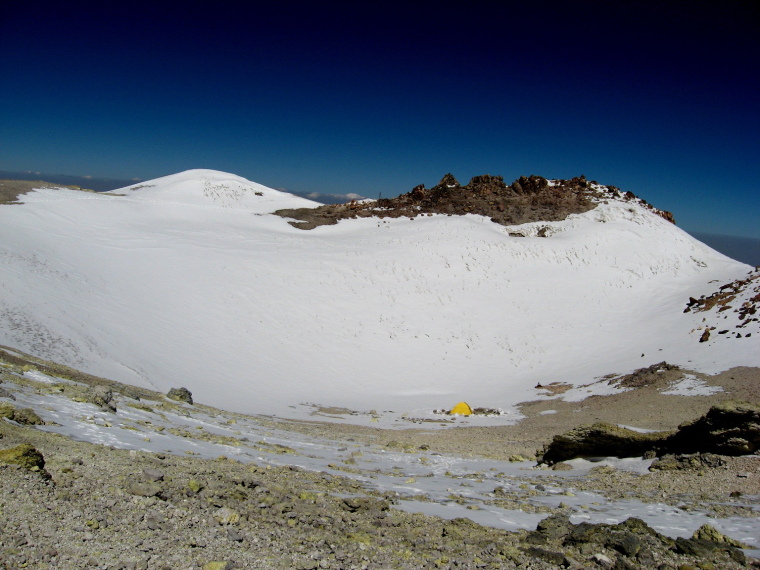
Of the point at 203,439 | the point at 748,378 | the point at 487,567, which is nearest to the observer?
the point at 487,567

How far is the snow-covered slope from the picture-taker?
20.8 metres

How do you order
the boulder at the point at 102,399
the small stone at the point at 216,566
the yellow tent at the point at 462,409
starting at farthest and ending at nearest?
the yellow tent at the point at 462,409
the boulder at the point at 102,399
the small stone at the point at 216,566

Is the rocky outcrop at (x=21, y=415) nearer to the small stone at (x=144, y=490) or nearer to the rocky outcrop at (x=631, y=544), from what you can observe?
the small stone at (x=144, y=490)

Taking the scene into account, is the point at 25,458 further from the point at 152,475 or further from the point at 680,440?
the point at 680,440

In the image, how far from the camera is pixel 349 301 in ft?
97.7

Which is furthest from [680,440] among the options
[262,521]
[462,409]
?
[462,409]

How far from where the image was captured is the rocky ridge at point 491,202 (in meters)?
43.0

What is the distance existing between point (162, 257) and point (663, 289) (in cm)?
3505

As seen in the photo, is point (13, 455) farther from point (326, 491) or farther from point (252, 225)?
point (252, 225)

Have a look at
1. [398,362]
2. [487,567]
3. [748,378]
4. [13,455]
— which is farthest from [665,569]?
[398,362]

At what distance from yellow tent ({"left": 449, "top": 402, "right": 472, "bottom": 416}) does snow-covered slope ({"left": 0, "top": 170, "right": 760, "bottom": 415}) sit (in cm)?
130

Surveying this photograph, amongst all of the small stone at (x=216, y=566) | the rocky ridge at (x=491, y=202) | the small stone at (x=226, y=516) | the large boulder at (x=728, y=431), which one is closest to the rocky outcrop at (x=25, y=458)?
the small stone at (x=226, y=516)

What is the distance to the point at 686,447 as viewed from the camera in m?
10.3

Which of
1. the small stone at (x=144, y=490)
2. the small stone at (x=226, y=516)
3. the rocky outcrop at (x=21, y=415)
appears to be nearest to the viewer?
the small stone at (x=226, y=516)
